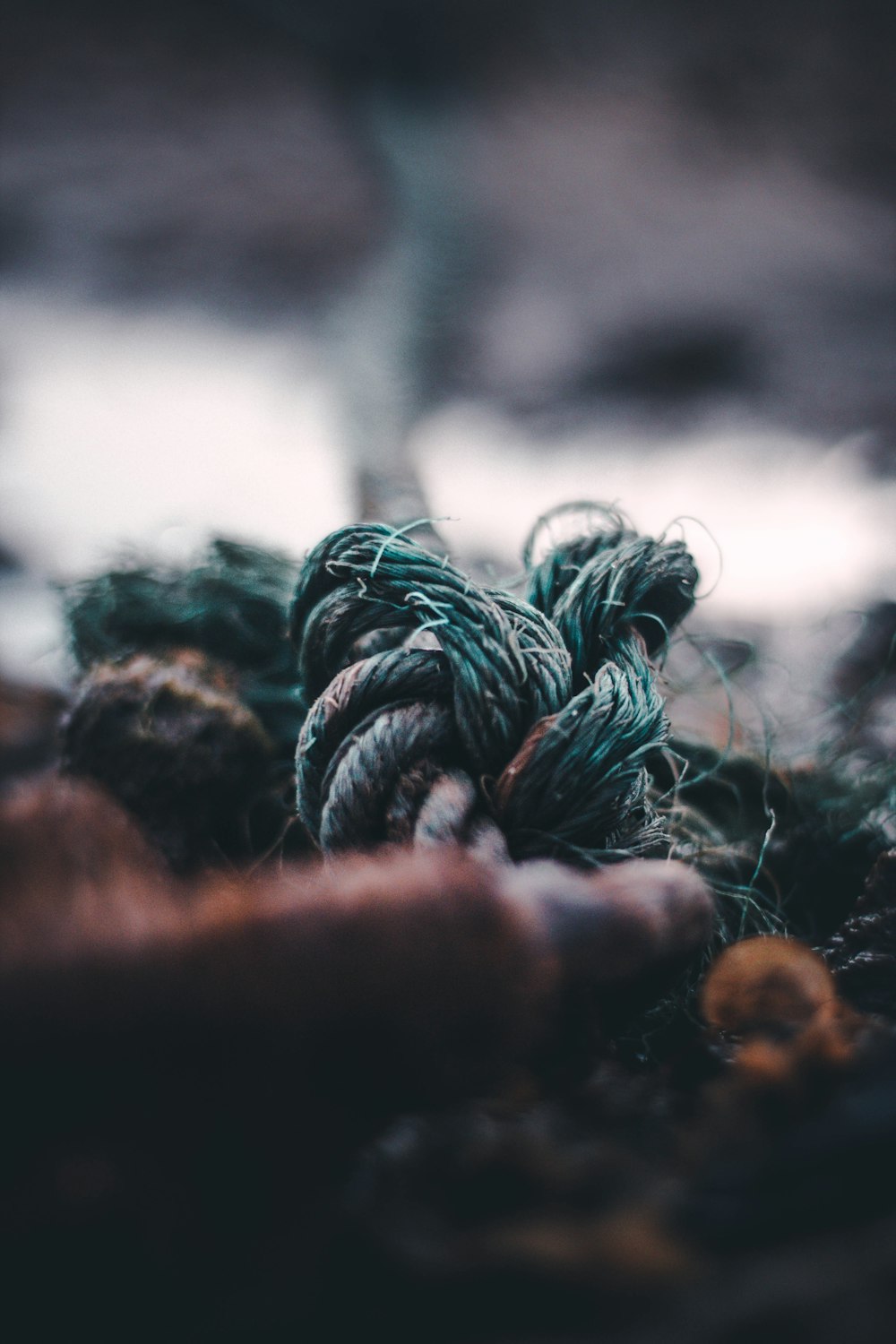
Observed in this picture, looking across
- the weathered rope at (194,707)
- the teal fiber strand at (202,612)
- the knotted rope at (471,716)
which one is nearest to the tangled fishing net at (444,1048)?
the knotted rope at (471,716)

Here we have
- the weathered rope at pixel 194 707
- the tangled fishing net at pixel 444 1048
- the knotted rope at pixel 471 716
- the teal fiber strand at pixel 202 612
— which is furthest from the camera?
the teal fiber strand at pixel 202 612

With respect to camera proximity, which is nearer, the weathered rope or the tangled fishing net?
the tangled fishing net

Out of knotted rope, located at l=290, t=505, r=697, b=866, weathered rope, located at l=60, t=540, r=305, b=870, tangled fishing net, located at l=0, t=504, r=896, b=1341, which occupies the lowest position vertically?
tangled fishing net, located at l=0, t=504, r=896, b=1341

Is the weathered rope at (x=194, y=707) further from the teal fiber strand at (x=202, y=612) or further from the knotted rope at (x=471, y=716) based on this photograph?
the knotted rope at (x=471, y=716)

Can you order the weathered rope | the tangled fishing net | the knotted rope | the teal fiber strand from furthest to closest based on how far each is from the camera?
the teal fiber strand, the weathered rope, the knotted rope, the tangled fishing net

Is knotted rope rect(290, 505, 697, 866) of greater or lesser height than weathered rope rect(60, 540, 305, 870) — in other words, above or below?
below

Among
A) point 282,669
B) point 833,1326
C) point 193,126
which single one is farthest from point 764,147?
point 833,1326

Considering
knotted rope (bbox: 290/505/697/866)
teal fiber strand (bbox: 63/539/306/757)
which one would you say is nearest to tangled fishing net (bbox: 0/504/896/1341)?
knotted rope (bbox: 290/505/697/866)

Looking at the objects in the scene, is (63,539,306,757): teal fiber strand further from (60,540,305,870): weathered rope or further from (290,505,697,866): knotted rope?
(290,505,697,866): knotted rope

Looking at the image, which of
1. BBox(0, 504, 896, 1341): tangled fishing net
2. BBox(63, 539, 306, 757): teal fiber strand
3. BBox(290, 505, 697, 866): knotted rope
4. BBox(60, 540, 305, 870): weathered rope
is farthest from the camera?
BBox(63, 539, 306, 757): teal fiber strand
